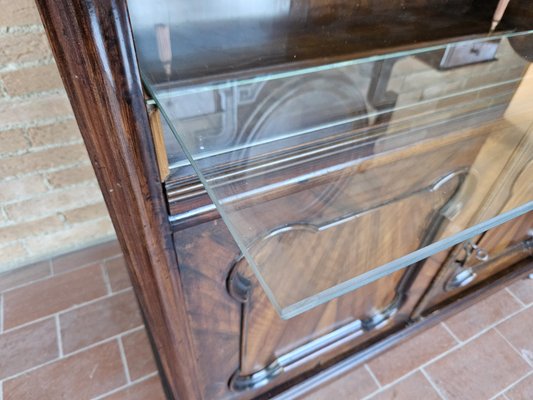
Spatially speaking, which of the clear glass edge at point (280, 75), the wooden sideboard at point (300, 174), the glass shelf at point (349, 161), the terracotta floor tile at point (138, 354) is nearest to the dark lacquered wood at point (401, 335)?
the wooden sideboard at point (300, 174)

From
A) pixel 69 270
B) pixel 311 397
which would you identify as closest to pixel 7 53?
pixel 69 270

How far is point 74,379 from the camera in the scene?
1008mm

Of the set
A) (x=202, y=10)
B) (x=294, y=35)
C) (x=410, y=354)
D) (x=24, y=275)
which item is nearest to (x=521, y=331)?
(x=410, y=354)

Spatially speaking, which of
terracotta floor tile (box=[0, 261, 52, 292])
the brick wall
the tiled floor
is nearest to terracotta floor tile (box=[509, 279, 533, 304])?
the tiled floor

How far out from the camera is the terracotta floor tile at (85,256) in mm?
1255

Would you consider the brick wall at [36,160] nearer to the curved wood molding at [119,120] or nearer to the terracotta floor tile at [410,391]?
the curved wood molding at [119,120]

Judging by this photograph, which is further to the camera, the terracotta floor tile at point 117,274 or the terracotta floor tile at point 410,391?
the terracotta floor tile at point 117,274

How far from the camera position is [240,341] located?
28.0 inches

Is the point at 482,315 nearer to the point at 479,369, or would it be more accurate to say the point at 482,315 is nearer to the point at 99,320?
the point at 479,369

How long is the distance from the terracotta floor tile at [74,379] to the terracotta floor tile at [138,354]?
0.09 feet

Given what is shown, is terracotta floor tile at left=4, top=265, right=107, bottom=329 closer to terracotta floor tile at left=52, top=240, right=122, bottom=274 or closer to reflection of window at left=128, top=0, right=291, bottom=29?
terracotta floor tile at left=52, top=240, right=122, bottom=274

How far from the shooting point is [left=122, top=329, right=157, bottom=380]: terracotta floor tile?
40.9 inches

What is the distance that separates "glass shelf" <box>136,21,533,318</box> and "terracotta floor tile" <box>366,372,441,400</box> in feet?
2.33

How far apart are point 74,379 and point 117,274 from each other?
1.10 feet
